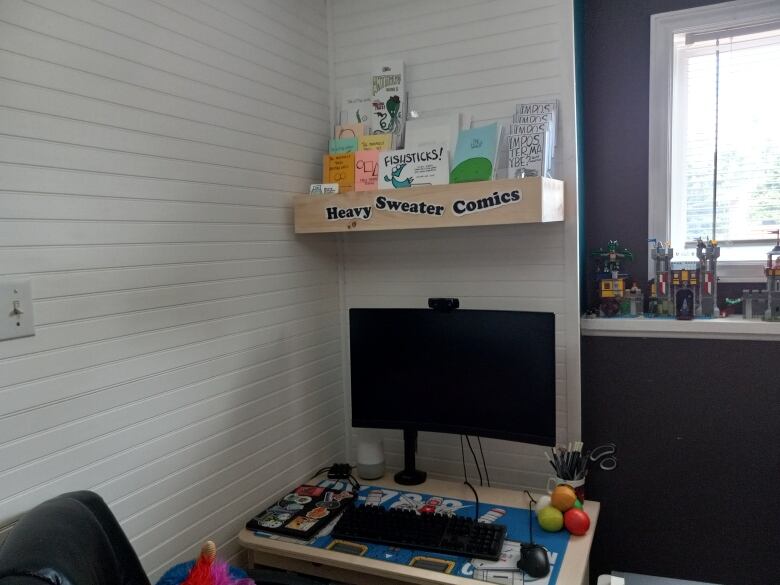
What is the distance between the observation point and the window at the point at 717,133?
209 cm

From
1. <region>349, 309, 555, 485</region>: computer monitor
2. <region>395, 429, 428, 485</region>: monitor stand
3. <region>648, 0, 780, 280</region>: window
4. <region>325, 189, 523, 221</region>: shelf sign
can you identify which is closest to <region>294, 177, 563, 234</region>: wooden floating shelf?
<region>325, 189, 523, 221</region>: shelf sign

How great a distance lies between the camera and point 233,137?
1802 millimetres

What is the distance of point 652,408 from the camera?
6.75ft

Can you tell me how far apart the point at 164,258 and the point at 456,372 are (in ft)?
2.99

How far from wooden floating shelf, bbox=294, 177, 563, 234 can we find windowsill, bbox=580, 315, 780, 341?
421mm

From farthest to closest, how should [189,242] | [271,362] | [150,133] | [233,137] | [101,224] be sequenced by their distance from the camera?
[271,362], [233,137], [189,242], [150,133], [101,224]

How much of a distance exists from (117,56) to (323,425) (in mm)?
1355

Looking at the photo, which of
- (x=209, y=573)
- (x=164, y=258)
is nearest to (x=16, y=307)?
(x=164, y=258)

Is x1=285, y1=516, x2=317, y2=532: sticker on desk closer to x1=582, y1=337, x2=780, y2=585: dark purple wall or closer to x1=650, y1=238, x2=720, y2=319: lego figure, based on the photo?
x1=582, y1=337, x2=780, y2=585: dark purple wall

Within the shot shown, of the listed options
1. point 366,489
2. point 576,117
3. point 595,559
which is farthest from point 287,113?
point 595,559

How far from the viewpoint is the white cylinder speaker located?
82.7 inches

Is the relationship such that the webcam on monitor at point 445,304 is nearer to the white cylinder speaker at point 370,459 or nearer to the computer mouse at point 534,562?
the white cylinder speaker at point 370,459

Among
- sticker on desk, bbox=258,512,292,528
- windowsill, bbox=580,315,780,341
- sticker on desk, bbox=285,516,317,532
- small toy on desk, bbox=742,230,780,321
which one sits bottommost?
sticker on desk, bbox=258,512,292,528

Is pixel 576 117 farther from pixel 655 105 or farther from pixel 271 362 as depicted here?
pixel 271 362
